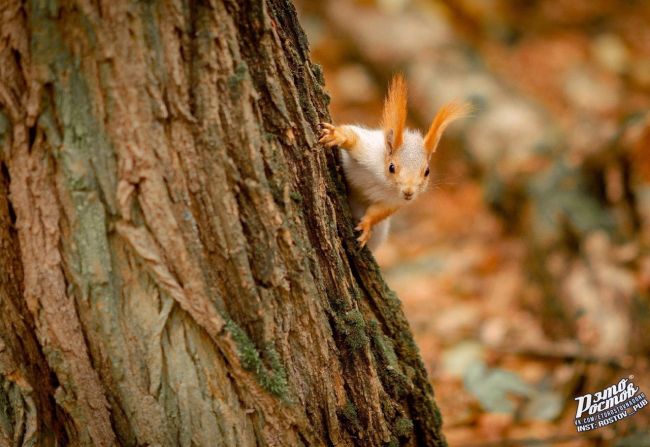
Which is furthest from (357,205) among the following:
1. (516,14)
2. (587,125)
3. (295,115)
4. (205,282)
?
(516,14)

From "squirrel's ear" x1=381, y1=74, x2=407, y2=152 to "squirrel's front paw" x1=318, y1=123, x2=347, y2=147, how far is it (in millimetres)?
196

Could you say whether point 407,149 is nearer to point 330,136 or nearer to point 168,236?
point 330,136

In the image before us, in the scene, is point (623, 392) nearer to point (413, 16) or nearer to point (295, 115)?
point (295, 115)

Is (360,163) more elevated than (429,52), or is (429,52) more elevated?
(429,52)

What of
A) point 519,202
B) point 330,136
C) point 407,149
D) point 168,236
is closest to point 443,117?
point 407,149

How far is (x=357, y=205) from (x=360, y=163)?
164mm

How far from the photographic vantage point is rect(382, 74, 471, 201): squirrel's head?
6.81 ft

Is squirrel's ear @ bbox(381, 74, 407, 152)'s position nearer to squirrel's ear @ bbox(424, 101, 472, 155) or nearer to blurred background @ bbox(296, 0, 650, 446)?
squirrel's ear @ bbox(424, 101, 472, 155)

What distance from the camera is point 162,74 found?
1297mm

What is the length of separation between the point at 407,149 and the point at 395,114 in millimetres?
164

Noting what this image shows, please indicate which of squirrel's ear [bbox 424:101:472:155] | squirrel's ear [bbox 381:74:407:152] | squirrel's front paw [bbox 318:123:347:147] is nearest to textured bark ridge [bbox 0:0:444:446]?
squirrel's front paw [bbox 318:123:347:147]

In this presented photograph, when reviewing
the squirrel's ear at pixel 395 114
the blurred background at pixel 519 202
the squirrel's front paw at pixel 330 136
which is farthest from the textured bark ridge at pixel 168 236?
the blurred background at pixel 519 202

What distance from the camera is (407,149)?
2.16m

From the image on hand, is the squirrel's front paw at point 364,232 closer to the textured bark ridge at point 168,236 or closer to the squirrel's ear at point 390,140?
the textured bark ridge at point 168,236
